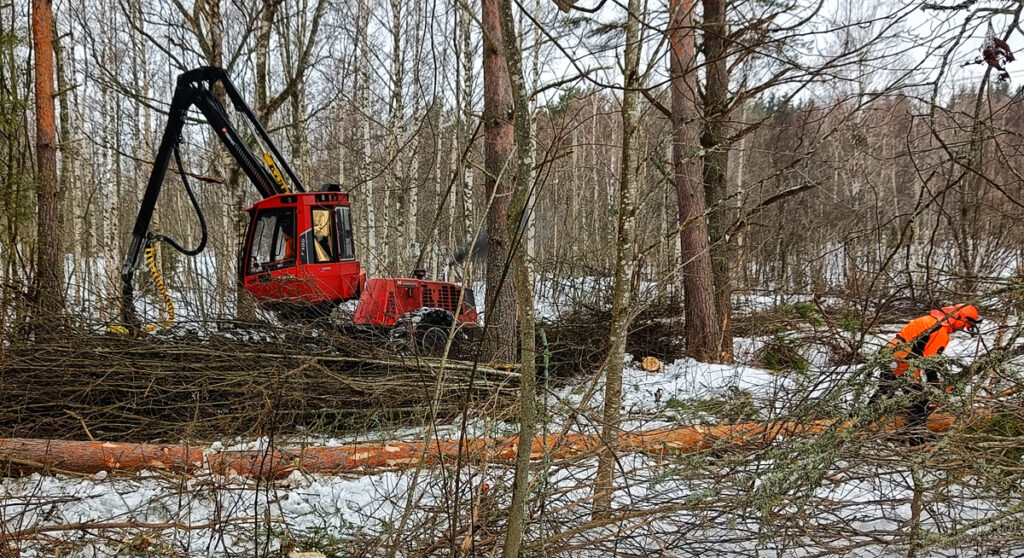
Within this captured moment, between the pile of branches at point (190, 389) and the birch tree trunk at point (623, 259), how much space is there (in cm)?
202

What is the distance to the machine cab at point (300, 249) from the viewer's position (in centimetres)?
700

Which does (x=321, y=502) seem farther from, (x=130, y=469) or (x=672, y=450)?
(x=672, y=450)

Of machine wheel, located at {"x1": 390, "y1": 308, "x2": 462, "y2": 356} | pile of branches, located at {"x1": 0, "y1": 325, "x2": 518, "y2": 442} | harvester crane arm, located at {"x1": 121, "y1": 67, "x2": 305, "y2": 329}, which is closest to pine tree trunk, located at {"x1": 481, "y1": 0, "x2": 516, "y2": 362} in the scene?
machine wheel, located at {"x1": 390, "y1": 308, "x2": 462, "y2": 356}

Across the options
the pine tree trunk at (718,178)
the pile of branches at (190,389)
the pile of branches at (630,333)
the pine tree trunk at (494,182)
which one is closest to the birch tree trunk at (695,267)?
the pine tree trunk at (718,178)

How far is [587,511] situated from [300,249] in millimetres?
5156

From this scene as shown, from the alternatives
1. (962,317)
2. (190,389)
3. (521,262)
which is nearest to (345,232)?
(190,389)

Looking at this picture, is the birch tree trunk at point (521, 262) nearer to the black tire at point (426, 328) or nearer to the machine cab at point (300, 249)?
the black tire at point (426, 328)

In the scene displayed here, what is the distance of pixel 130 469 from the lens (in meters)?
4.20

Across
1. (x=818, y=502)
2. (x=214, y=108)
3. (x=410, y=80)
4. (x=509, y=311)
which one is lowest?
(x=818, y=502)

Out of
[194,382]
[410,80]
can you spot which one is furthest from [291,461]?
[410,80]

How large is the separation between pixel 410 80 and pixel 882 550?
14.0 meters

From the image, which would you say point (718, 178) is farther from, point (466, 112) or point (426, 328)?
point (466, 112)

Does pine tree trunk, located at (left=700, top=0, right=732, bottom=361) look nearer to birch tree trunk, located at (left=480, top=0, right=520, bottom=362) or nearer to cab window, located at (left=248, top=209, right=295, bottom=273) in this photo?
birch tree trunk, located at (left=480, top=0, right=520, bottom=362)

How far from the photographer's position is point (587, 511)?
3.14 meters
